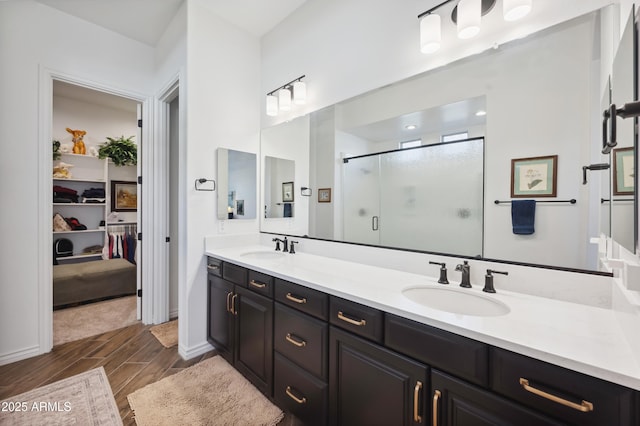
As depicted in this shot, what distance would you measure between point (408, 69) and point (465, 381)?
1.67 metres

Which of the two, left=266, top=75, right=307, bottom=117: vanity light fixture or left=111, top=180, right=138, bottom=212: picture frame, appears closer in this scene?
left=266, top=75, right=307, bottom=117: vanity light fixture

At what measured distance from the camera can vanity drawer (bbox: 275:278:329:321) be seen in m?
1.42

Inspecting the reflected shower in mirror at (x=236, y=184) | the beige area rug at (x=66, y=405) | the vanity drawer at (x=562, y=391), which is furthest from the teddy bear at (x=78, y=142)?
the vanity drawer at (x=562, y=391)

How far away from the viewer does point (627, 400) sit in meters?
0.67

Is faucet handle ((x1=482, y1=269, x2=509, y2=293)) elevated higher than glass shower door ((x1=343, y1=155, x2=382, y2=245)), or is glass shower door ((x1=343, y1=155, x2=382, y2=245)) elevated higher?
glass shower door ((x1=343, y1=155, x2=382, y2=245))

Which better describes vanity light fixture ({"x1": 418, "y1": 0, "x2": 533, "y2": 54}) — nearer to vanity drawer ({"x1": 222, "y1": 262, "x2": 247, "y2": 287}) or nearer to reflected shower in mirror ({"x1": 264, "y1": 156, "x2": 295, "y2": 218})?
reflected shower in mirror ({"x1": 264, "y1": 156, "x2": 295, "y2": 218})

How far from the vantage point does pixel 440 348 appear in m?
1.00

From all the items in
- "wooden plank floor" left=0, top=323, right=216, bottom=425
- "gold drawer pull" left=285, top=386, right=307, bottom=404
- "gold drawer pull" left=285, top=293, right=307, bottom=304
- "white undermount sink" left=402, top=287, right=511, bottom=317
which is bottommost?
"wooden plank floor" left=0, top=323, right=216, bottom=425

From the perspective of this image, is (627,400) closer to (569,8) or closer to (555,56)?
(555,56)

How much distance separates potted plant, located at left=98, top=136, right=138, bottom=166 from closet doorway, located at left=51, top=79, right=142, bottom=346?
13 millimetres

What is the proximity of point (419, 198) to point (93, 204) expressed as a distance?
5.02 meters

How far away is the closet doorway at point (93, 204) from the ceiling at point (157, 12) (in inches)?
46.8

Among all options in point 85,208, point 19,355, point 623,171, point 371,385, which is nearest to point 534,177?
point 623,171

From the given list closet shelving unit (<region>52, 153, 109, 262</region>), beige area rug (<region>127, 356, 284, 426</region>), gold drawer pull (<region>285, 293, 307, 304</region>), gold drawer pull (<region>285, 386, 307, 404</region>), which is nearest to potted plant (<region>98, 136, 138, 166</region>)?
closet shelving unit (<region>52, 153, 109, 262</region>)
